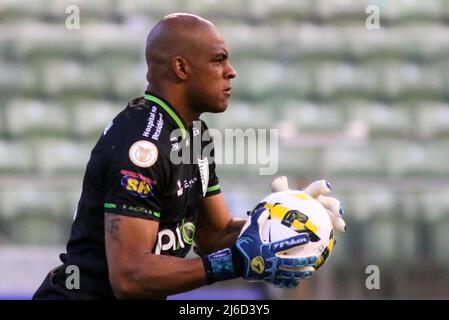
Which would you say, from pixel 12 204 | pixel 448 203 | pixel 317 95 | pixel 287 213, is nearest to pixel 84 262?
pixel 287 213

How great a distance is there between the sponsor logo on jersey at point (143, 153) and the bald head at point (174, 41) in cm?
34

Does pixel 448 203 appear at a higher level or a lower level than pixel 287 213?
higher

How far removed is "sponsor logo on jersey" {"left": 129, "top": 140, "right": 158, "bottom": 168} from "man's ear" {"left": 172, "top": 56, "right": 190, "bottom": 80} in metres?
0.33

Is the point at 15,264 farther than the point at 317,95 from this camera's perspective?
No

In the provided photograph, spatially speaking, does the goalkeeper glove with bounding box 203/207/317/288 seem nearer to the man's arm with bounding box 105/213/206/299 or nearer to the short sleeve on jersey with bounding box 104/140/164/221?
the man's arm with bounding box 105/213/206/299

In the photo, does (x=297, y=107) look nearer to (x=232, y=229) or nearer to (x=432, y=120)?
(x=432, y=120)

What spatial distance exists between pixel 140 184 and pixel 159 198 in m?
0.11

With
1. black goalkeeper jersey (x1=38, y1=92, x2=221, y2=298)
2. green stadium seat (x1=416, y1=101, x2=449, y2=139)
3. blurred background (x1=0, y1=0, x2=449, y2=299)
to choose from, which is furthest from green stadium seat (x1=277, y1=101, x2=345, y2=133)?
black goalkeeper jersey (x1=38, y1=92, x2=221, y2=298)

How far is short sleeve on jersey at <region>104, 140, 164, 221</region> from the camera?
300cm

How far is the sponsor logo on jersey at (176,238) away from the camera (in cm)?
320

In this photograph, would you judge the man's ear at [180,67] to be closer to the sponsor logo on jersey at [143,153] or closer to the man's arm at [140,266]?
the sponsor logo on jersey at [143,153]

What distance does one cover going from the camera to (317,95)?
7.39 m

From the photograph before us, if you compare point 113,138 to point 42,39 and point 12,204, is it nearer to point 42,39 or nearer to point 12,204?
point 12,204
